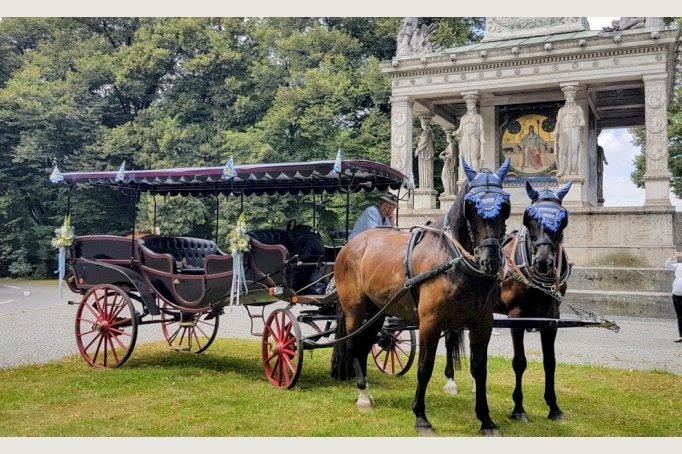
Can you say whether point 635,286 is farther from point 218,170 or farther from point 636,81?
point 218,170

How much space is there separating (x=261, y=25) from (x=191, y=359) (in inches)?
1238

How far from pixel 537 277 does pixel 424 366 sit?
1514 mm

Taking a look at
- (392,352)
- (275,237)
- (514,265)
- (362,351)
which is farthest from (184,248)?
(514,265)

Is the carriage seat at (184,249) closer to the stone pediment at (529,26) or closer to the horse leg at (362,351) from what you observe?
the horse leg at (362,351)

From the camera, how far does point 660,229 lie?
18.6 metres

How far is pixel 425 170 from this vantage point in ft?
80.8

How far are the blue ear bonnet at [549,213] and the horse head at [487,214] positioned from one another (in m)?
0.70

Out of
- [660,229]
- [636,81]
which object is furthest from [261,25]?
[660,229]

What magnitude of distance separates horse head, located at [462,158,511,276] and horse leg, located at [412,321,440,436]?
843mm

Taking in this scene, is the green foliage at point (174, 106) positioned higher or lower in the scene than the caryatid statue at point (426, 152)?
higher

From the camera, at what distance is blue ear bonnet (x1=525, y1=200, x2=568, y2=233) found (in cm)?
577

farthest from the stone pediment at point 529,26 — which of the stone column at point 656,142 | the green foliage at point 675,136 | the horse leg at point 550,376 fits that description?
the horse leg at point 550,376

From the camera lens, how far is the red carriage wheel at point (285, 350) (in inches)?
296

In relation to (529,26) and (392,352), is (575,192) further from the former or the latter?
(392,352)
